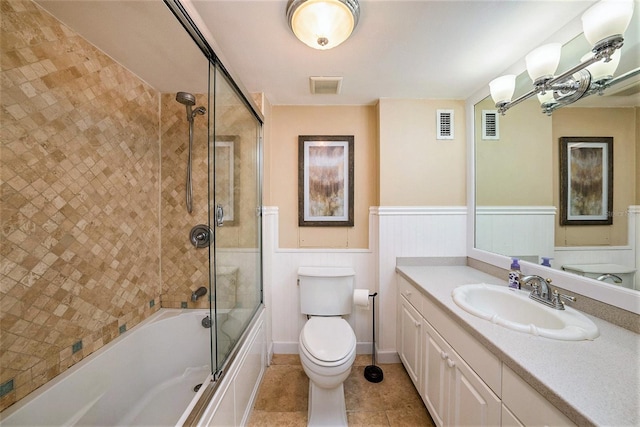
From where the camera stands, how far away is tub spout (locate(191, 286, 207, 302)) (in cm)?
170

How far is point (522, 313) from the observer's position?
1.20m

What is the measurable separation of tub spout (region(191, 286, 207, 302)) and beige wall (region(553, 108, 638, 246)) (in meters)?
2.34

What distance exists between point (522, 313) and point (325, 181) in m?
1.57

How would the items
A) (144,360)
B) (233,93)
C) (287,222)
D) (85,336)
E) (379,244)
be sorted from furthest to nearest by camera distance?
(287,222) → (379,244) → (144,360) → (233,93) → (85,336)

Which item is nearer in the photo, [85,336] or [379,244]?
[85,336]

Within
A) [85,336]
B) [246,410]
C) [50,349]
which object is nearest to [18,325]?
[50,349]

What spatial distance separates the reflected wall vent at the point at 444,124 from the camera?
75.0 inches

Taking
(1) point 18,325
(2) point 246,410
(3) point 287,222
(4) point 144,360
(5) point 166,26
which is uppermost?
(5) point 166,26

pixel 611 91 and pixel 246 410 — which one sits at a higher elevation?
pixel 611 91

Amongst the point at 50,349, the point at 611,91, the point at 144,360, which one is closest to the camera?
the point at 611,91

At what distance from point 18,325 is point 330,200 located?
1.89 m

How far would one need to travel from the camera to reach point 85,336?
125cm

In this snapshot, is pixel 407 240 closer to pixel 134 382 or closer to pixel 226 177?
pixel 226 177

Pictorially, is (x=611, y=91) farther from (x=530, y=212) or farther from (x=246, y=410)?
(x=246, y=410)
